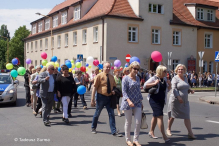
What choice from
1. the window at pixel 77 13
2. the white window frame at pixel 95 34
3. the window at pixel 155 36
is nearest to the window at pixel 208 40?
the window at pixel 155 36

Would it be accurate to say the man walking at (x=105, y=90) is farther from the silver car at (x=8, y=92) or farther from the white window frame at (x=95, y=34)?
the white window frame at (x=95, y=34)

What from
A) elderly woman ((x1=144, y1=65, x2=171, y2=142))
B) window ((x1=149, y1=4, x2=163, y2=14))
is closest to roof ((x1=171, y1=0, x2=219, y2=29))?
window ((x1=149, y1=4, x2=163, y2=14))

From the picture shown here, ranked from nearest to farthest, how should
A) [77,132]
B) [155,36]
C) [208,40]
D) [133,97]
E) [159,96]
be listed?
[133,97]
[159,96]
[77,132]
[155,36]
[208,40]

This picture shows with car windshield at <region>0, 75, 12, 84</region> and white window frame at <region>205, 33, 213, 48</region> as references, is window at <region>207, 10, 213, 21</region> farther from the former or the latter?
car windshield at <region>0, 75, 12, 84</region>

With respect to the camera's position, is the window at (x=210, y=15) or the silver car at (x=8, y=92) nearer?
the silver car at (x=8, y=92)

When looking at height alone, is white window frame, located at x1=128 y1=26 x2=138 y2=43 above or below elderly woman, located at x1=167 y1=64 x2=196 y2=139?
above

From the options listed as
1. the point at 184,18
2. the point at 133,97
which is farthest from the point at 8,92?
the point at 184,18

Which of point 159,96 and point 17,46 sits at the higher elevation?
point 17,46

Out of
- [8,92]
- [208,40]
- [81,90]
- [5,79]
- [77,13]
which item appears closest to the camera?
[81,90]

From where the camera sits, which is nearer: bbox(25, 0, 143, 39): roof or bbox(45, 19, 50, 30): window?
bbox(25, 0, 143, 39): roof

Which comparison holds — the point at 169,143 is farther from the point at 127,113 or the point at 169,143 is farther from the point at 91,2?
the point at 91,2

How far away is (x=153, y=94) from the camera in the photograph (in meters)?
6.84

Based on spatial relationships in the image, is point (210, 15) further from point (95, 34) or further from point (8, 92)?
point (8, 92)

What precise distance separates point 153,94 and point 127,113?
2.63 feet
